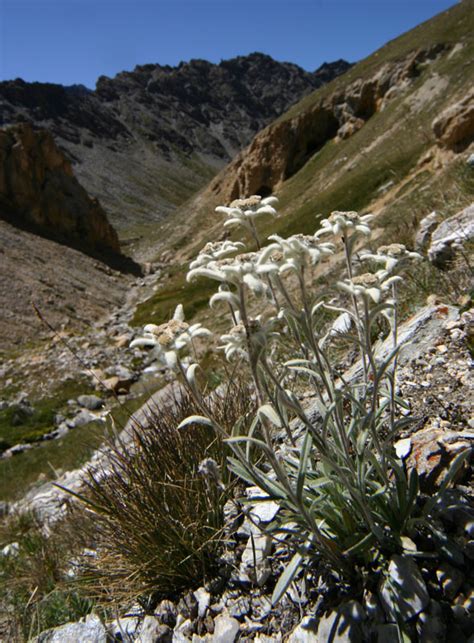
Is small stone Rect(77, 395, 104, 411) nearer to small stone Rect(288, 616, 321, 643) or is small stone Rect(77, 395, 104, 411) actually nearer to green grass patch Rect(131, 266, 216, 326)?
green grass patch Rect(131, 266, 216, 326)

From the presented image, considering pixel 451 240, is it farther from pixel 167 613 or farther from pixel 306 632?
pixel 167 613

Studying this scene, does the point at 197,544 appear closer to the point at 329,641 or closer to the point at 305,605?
the point at 305,605

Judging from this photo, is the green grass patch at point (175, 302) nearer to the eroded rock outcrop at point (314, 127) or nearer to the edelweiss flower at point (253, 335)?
the edelweiss flower at point (253, 335)

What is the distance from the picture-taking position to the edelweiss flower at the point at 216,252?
8.83 ft

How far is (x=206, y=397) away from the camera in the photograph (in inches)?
205

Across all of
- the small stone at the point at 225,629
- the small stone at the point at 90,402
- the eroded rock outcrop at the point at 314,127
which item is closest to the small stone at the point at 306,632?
the small stone at the point at 225,629

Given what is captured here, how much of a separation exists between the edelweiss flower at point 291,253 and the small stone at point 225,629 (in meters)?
2.48

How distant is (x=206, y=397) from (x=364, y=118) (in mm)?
63971

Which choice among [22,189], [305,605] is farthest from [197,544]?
[22,189]

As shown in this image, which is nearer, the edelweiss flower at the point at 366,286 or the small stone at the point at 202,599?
the edelweiss flower at the point at 366,286

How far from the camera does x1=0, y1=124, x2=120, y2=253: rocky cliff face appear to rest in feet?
172

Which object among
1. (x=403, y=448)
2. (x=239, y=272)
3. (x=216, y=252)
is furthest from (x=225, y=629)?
(x=216, y=252)

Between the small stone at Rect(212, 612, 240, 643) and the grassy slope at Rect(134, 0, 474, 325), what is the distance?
930 centimetres

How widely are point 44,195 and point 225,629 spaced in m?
62.0
